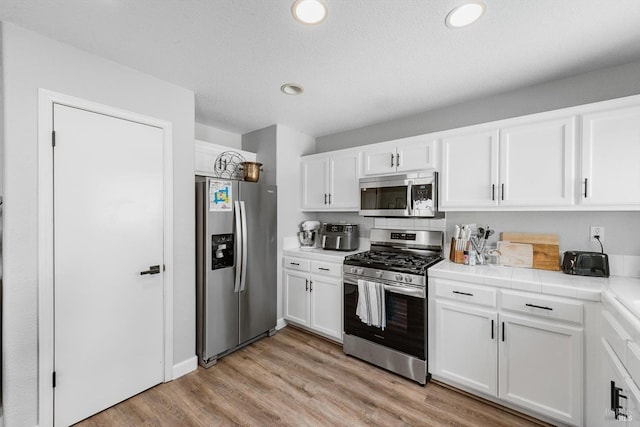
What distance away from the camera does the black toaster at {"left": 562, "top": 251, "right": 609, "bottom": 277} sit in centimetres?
187

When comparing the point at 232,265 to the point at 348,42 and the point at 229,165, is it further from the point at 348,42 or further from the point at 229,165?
the point at 348,42

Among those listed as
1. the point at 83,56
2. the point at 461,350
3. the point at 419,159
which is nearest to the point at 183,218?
the point at 83,56

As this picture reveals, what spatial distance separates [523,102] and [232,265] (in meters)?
3.08

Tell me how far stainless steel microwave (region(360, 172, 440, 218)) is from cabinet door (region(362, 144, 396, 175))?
0.09 metres

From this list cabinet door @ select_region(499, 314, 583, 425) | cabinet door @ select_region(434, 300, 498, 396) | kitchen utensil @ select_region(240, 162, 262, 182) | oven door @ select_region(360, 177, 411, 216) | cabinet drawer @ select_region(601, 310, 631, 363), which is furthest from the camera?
kitchen utensil @ select_region(240, 162, 262, 182)

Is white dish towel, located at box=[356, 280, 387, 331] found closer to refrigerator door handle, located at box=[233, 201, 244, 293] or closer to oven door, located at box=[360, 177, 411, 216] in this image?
oven door, located at box=[360, 177, 411, 216]

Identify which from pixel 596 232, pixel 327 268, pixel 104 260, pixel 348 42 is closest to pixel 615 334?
pixel 596 232

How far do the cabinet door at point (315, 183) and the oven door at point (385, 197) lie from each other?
531 mm

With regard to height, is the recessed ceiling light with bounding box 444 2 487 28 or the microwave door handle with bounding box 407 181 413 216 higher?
the recessed ceiling light with bounding box 444 2 487 28

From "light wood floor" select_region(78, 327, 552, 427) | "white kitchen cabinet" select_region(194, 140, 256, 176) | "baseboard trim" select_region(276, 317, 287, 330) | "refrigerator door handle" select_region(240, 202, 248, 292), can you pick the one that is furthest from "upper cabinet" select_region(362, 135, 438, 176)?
"baseboard trim" select_region(276, 317, 287, 330)

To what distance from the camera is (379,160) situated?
282 centimetres

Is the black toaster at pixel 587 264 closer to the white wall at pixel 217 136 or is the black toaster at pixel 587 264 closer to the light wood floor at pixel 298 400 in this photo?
the light wood floor at pixel 298 400

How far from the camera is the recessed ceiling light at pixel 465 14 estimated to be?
53.4 inches

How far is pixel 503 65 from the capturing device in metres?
1.92
